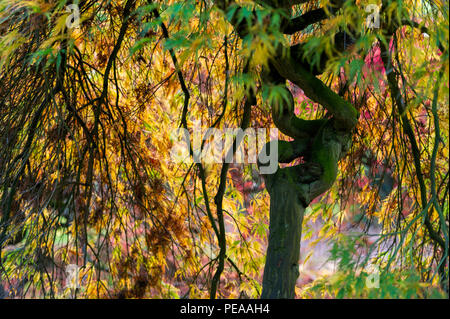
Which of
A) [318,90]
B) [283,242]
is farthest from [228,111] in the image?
[283,242]

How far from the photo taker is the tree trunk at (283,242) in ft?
5.98

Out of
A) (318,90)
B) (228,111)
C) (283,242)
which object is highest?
(228,111)

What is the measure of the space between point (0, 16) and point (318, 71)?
117 centimetres

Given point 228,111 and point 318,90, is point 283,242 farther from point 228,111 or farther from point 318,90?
point 228,111

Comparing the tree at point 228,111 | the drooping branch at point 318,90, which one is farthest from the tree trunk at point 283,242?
the drooping branch at point 318,90

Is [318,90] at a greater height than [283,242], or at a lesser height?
greater

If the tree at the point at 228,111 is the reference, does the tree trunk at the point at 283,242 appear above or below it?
below

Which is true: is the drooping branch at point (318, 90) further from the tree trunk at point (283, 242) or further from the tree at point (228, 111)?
the tree trunk at point (283, 242)

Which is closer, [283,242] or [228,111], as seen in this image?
[283,242]

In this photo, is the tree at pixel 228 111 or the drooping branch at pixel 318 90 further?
the drooping branch at pixel 318 90

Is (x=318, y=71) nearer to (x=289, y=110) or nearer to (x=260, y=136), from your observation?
(x=289, y=110)

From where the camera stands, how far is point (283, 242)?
6.07 ft
